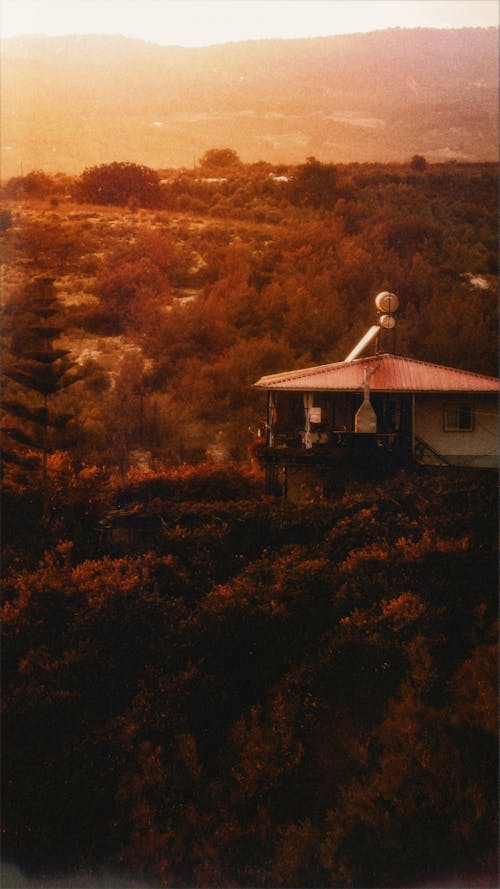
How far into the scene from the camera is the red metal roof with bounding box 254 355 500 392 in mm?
16406

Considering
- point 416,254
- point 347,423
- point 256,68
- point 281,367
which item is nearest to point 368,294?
point 416,254

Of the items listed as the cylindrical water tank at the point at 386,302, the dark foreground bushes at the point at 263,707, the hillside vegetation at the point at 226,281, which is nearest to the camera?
the dark foreground bushes at the point at 263,707

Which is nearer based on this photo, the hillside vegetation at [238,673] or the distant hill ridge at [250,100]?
the hillside vegetation at [238,673]

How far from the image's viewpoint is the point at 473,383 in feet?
54.7

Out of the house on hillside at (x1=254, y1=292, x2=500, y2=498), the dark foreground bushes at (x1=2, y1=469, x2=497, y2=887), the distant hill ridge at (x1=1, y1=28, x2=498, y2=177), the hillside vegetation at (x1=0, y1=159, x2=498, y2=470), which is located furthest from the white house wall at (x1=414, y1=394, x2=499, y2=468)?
the distant hill ridge at (x1=1, y1=28, x2=498, y2=177)

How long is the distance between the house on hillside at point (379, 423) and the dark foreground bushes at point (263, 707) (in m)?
2.61

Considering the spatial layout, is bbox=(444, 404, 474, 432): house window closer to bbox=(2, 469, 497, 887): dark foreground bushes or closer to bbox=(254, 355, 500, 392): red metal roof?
bbox=(254, 355, 500, 392): red metal roof

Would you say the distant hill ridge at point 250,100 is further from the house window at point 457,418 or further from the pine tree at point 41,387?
the house window at point 457,418

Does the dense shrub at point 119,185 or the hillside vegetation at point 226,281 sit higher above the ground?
the dense shrub at point 119,185

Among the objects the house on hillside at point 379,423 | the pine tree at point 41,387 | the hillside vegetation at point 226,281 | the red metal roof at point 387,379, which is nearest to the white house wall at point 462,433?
the house on hillside at point 379,423

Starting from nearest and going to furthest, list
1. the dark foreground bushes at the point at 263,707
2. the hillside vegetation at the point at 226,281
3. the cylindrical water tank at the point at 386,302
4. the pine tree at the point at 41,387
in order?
the dark foreground bushes at the point at 263,707 < the pine tree at the point at 41,387 < the cylindrical water tank at the point at 386,302 < the hillside vegetation at the point at 226,281

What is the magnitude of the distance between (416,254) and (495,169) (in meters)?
18.8

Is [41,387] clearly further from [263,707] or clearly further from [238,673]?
[263,707]

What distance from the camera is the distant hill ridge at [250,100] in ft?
170
